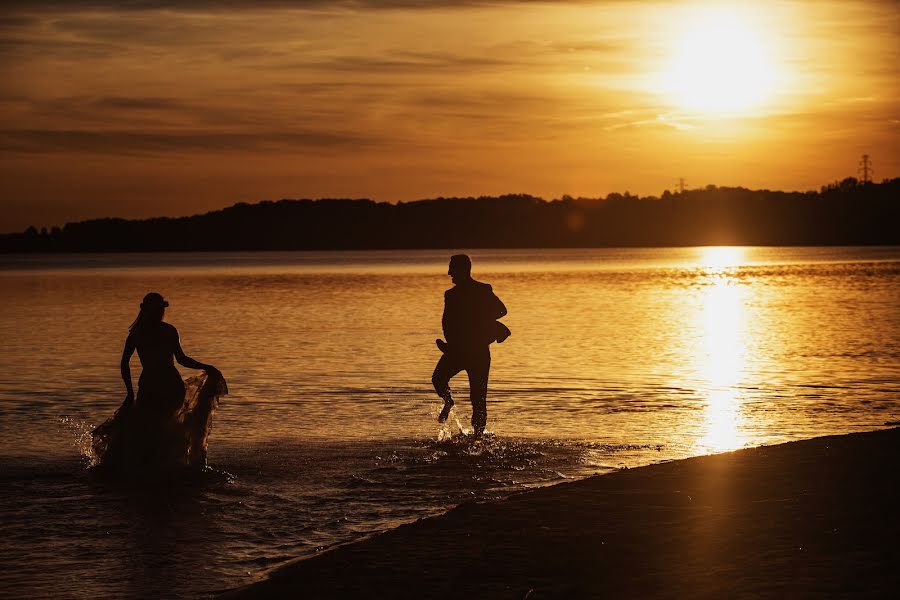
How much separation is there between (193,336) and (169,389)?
22462 mm

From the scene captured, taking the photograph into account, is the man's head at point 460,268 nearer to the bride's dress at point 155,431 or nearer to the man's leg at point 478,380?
the man's leg at point 478,380

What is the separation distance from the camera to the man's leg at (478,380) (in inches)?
535

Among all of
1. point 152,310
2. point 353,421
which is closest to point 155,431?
point 152,310

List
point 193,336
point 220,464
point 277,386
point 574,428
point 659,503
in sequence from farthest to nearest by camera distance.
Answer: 1. point 193,336
2. point 277,386
3. point 574,428
4. point 220,464
5. point 659,503

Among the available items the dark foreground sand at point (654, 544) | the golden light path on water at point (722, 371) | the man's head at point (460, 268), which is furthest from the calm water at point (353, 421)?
the man's head at point (460, 268)

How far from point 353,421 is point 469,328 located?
121 inches

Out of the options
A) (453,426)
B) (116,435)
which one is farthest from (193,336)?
(116,435)

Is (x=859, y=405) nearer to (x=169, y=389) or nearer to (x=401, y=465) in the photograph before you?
(x=401, y=465)

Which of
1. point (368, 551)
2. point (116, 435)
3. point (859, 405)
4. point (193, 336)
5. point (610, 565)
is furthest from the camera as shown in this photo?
point (193, 336)

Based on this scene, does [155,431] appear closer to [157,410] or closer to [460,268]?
[157,410]

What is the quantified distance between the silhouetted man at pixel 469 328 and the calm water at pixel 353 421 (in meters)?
0.90

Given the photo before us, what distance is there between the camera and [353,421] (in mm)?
15766

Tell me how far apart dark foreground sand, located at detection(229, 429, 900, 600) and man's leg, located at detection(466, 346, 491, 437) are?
3.20m

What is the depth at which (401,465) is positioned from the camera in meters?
12.3
